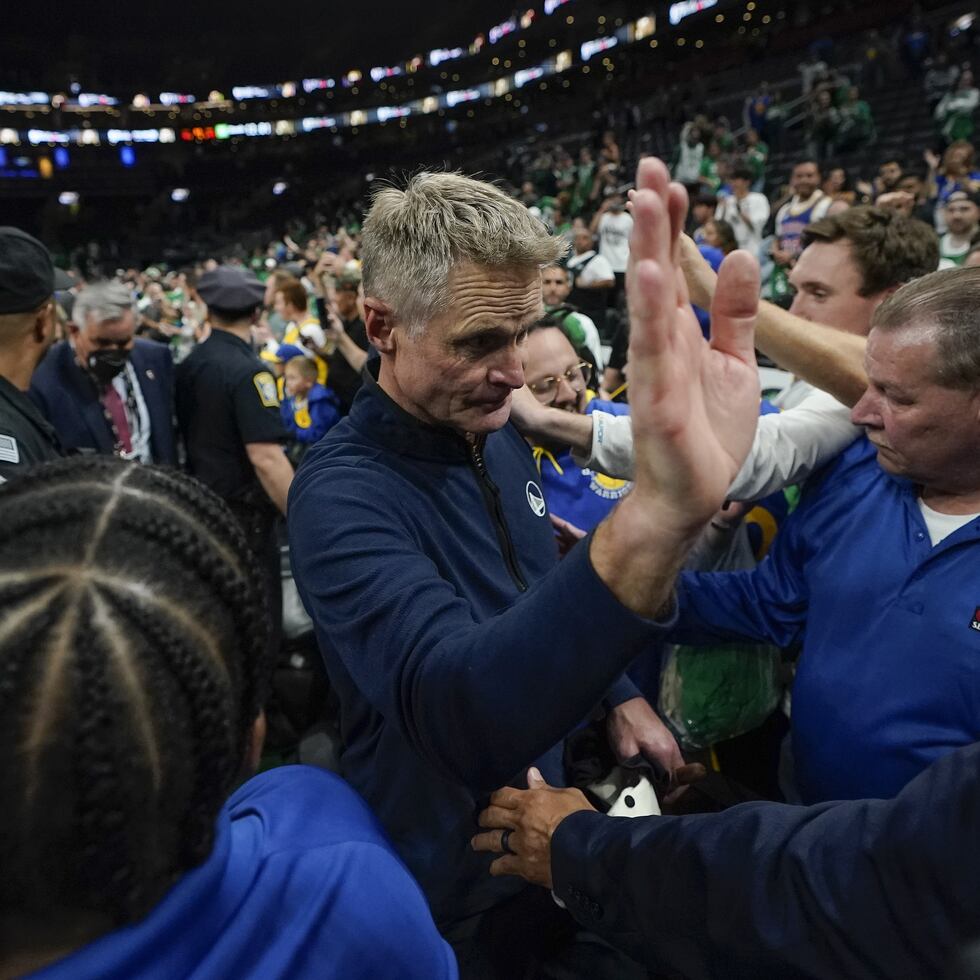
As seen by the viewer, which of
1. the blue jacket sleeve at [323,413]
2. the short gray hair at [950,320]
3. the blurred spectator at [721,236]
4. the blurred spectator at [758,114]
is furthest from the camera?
the blurred spectator at [758,114]

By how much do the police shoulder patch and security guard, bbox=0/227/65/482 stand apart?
2.97 feet

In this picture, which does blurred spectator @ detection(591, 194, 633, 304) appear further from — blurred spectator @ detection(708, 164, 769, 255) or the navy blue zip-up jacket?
the navy blue zip-up jacket

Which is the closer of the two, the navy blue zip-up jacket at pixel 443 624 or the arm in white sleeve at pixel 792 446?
the navy blue zip-up jacket at pixel 443 624

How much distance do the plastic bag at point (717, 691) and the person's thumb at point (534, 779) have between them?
2.09ft

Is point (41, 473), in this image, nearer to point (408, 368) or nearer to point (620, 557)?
point (620, 557)

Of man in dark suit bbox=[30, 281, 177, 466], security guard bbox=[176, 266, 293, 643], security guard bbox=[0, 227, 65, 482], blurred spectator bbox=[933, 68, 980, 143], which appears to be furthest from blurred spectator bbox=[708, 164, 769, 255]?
security guard bbox=[0, 227, 65, 482]

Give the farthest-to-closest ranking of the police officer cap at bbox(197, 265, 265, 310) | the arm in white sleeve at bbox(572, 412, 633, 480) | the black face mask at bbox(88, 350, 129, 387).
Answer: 1. the police officer cap at bbox(197, 265, 265, 310)
2. the black face mask at bbox(88, 350, 129, 387)
3. the arm in white sleeve at bbox(572, 412, 633, 480)

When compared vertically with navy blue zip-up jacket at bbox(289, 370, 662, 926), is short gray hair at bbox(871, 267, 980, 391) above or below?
above

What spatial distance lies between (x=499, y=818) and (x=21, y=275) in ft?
6.80

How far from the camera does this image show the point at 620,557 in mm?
728

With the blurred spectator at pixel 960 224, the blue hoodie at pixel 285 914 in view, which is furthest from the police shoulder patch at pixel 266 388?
the blurred spectator at pixel 960 224

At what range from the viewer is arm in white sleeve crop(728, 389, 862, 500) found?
5.22 ft

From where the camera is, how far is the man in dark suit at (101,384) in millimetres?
2916

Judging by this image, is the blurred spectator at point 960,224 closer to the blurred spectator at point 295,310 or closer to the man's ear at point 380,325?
the blurred spectator at point 295,310
